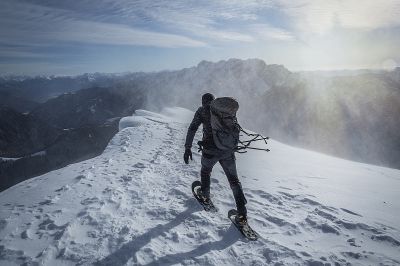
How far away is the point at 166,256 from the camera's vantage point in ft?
17.3

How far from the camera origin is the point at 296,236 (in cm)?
630

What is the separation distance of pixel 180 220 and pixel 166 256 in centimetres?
136

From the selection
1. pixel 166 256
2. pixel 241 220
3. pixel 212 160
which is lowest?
pixel 166 256

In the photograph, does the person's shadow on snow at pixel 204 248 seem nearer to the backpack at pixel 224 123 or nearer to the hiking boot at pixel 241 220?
the hiking boot at pixel 241 220

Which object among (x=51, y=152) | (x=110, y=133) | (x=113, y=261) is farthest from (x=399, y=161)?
(x=51, y=152)

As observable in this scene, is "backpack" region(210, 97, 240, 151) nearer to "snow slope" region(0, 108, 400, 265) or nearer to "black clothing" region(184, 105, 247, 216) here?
"black clothing" region(184, 105, 247, 216)

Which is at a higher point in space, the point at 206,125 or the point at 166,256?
the point at 206,125

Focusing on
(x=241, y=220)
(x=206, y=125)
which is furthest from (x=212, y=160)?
(x=241, y=220)

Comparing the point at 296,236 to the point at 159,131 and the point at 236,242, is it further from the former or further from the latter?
the point at 159,131

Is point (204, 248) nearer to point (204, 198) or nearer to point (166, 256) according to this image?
point (166, 256)

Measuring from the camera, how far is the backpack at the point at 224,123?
6.26 meters

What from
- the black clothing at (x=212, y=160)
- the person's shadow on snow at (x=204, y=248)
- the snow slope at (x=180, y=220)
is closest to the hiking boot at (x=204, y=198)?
the black clothing at (x=212, y=160)

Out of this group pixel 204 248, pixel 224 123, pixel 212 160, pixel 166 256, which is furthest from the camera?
pixel 212 160

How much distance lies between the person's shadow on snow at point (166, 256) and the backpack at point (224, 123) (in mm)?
1792
